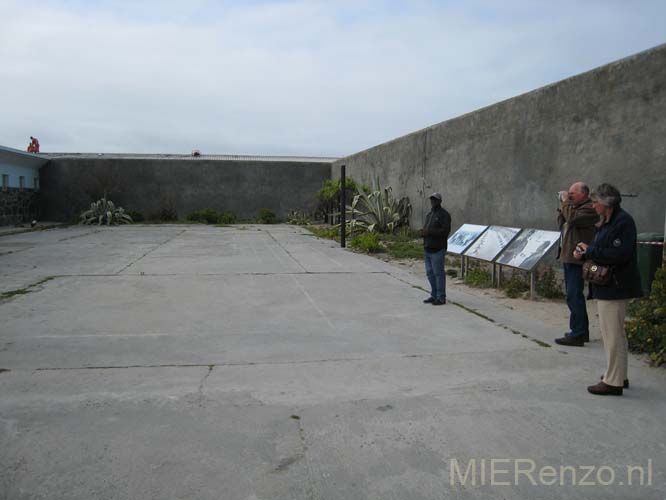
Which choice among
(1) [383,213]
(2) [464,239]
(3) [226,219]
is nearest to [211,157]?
(3) [226,219]

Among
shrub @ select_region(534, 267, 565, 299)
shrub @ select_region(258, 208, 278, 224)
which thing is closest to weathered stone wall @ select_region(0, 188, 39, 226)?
shrub @ select_region(258, 208, 278, 224)

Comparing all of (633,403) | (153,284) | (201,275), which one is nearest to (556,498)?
(633,403)

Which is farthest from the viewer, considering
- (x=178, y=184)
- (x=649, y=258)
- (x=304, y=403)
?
(x=178, y=184)

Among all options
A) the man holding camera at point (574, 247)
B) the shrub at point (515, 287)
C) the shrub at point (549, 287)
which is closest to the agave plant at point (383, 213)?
the shrub at point (515, 287)

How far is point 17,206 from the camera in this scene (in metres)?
24.3

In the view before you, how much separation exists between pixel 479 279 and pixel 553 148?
2619 mm

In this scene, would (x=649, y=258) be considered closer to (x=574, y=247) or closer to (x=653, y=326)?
(x=574, y=247)

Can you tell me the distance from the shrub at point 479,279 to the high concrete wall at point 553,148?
1.42 metres

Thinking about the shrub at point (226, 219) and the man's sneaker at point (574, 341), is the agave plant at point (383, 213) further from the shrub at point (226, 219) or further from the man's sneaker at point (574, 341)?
the man's sneaker at point (574, 341)

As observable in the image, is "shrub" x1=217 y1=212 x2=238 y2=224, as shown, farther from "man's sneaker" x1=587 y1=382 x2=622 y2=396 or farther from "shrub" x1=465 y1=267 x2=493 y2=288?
"man's sneaker" x1=587 y1=382 x2=622 y2=396

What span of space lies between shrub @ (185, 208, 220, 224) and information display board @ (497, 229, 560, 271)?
20660mm

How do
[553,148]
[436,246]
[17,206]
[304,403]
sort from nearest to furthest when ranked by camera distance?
[304,403] → [436,246] → [553,148] → [17,206]

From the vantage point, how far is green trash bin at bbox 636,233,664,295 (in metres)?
6.56

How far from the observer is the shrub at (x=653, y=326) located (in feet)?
16.2
